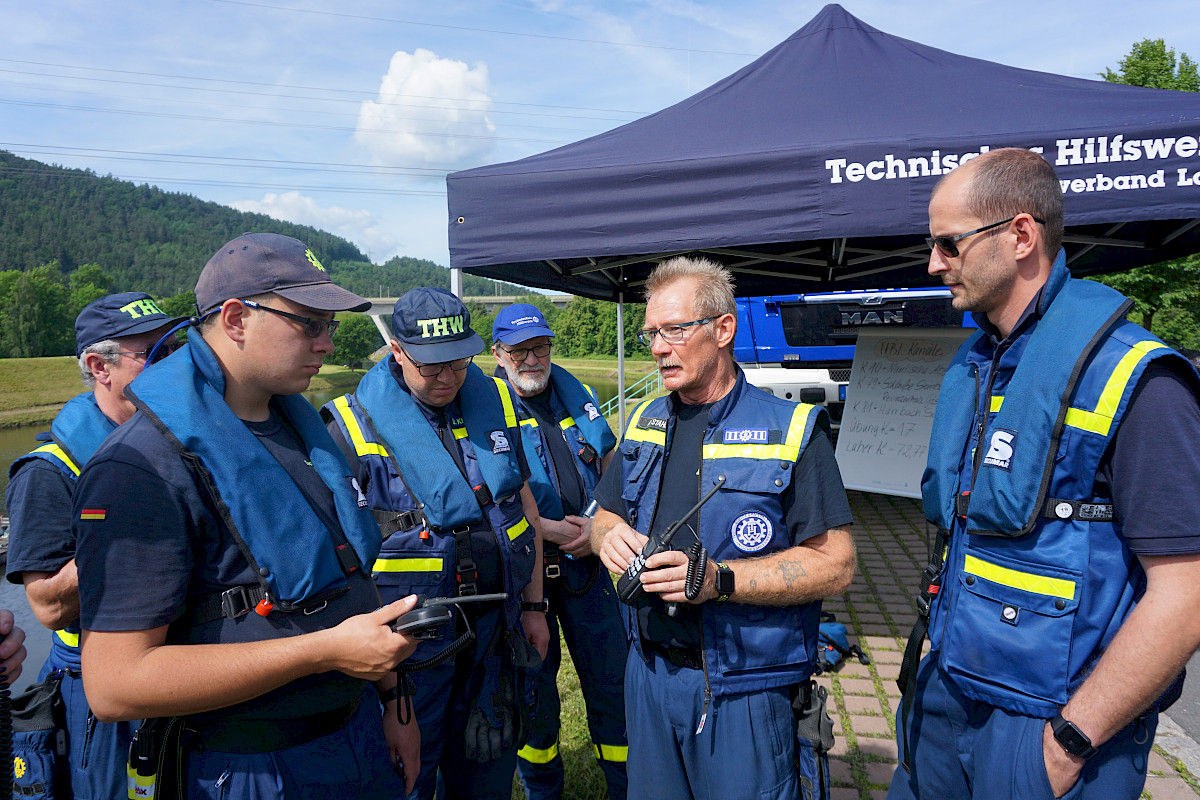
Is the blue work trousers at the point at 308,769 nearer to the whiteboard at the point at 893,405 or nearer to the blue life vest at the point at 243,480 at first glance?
the blue life vest at the point at 243,480

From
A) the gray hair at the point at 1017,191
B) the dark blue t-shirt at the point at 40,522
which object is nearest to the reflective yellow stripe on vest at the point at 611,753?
the dark blue t-shirt at the point at 40,522

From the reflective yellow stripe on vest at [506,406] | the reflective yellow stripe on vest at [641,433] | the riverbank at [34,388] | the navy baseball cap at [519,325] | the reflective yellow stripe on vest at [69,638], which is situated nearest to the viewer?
the reflective yellow stripe on vest at [69,638]

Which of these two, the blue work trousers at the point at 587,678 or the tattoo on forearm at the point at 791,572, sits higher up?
the tattoo on forearm at the point at 791,572

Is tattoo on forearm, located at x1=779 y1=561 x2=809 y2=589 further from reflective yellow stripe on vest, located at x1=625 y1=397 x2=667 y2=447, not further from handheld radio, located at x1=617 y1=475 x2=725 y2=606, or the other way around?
reflective yellow stripe on vest, located at x1=625 y1=397 x2=667 y2=447

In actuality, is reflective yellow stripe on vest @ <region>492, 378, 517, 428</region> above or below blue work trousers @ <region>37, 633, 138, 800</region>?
above

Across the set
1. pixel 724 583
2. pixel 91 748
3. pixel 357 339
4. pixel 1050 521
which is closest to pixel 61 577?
pixel 91 748

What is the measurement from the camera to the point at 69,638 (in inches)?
82.8

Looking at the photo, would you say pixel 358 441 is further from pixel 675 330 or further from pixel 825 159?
pixel 825 159

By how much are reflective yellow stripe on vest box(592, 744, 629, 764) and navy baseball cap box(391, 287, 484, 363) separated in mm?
1932

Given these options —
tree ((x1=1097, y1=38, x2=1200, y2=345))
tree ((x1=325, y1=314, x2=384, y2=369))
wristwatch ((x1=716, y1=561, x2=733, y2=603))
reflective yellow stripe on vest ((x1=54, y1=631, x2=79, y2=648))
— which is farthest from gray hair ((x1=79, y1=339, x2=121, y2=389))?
tree ((x1=325, y1=314, x2=384, y2=369))

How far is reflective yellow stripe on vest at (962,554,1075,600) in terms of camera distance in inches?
59.5

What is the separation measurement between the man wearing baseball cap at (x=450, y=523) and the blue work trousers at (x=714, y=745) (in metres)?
0.66

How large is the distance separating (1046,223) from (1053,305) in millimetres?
213

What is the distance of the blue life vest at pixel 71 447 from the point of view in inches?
80.6
